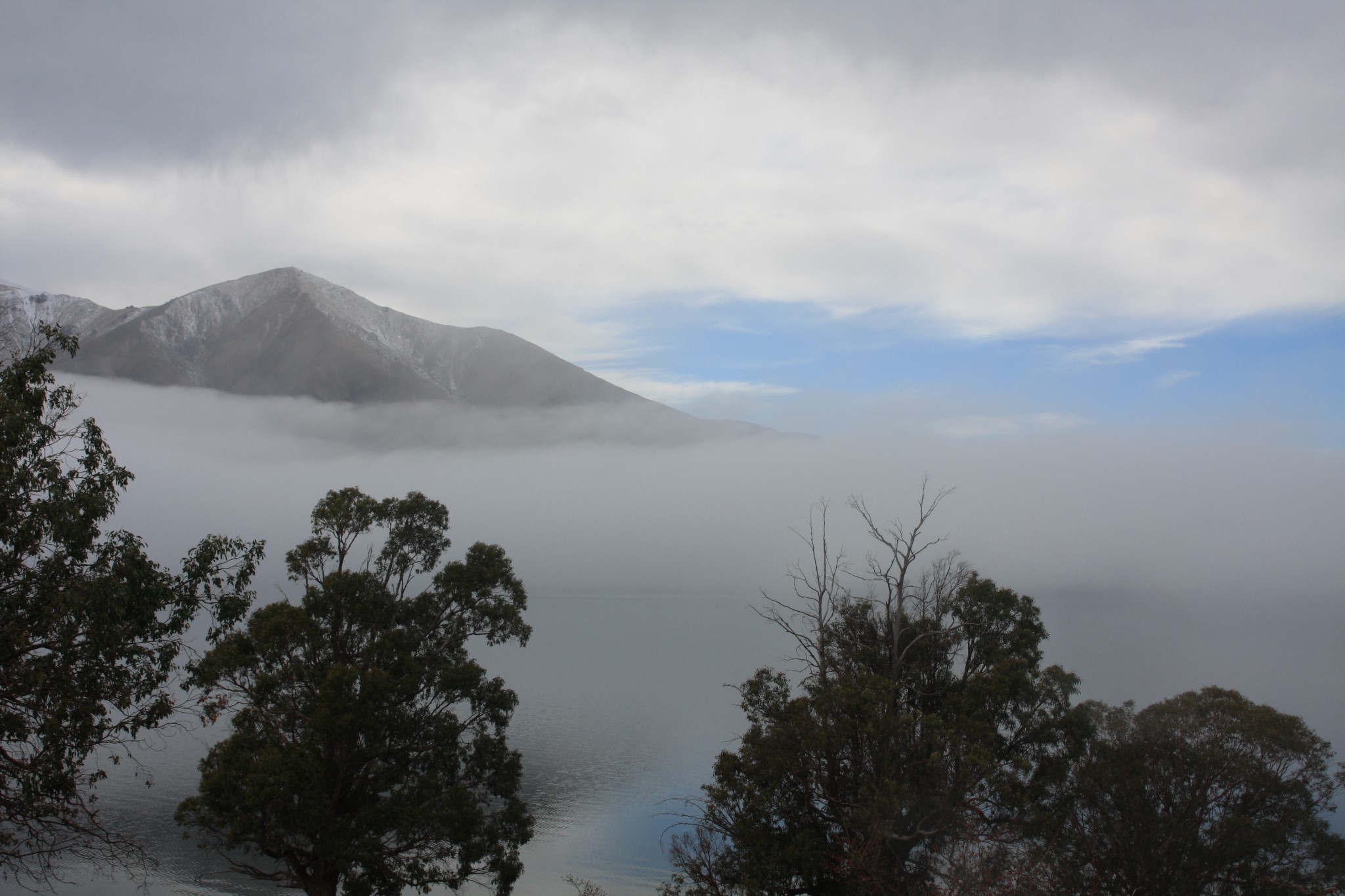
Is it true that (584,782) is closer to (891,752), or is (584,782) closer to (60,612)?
(891,752)

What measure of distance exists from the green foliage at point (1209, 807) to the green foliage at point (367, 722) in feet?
43.4

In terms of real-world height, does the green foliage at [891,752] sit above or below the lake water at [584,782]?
above

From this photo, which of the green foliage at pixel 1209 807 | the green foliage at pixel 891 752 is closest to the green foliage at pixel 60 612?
the green foliage at pixel 891 752

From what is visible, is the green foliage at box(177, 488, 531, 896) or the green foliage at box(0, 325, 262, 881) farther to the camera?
the green foliage at box(177, 488, 531, 896)

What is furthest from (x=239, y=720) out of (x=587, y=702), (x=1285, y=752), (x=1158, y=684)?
(x=1158, y=684)

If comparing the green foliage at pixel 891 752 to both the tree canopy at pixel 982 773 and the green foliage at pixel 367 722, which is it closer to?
the tree canopy at pixel 982 773

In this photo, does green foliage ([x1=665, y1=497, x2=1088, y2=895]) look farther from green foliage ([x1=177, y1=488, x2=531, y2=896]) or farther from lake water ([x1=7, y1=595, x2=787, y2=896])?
green foliage ([x1=177, y1=488, x2=531, y2=896])

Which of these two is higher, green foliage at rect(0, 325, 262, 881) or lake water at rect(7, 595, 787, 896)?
green foliage at rect(0, 325, 262, 881)

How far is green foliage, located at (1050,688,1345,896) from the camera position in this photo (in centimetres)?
1928

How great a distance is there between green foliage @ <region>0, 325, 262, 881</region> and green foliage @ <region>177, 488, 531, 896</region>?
703cm

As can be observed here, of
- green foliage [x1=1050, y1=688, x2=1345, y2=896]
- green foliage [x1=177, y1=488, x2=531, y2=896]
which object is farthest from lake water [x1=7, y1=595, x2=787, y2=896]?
green foliage [x1=1050, y1=688, x2=1345, y2=896]

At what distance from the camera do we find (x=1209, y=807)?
20.4 m

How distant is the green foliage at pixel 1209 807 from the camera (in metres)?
19.3

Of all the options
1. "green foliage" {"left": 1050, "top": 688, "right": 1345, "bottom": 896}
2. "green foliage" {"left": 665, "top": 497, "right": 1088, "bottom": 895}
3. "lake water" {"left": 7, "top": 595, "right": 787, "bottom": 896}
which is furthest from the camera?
"lake water" {"left": 7, "top": 595, "right": 787, "bottom": 896}
